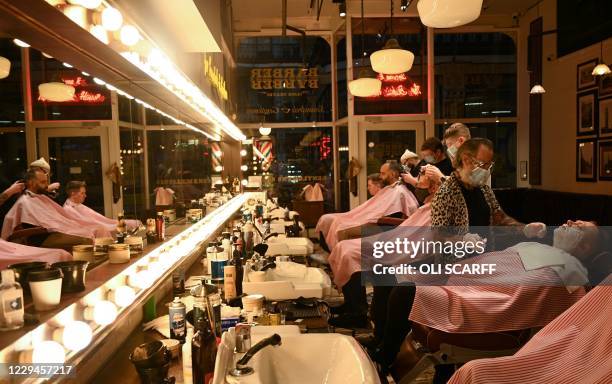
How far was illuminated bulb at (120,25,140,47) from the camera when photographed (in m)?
1.73

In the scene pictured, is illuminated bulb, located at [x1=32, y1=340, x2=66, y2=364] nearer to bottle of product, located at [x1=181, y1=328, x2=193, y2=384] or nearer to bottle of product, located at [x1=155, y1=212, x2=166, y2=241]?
bottle of product, located at [x1=181, y1=328, x2=193, y2=384]

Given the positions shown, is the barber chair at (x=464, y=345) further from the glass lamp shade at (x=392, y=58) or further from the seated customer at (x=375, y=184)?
the seated customer at (x=375, y=184)

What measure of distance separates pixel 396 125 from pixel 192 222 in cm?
565

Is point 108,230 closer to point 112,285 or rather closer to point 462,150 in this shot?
point 112,285

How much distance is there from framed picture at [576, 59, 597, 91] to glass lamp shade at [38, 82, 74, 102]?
7.00m

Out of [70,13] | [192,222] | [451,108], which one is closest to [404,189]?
[192,222]

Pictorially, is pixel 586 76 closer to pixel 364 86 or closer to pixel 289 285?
pixel 364 86

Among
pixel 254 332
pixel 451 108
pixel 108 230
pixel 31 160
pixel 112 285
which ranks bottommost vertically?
pixel 254 332

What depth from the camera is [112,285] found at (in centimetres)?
157

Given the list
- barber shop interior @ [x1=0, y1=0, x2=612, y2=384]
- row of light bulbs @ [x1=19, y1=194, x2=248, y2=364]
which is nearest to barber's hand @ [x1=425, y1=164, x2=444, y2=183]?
barber shop interior @ [x1=0, y1=0, x2=612, y2=384]

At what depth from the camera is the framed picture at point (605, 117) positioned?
647 cm

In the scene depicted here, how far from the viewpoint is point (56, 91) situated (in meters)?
1.40

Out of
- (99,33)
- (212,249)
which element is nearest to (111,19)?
(99,33)

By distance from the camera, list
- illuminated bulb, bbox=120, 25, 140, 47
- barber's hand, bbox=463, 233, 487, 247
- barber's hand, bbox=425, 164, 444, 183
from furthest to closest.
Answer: barber's hand, bbox=425, 164, 444, 183 → barber's hand, bbox=463, 233, 487, 247 → illuminated bulb, bbox=120, 25, 140, 47
